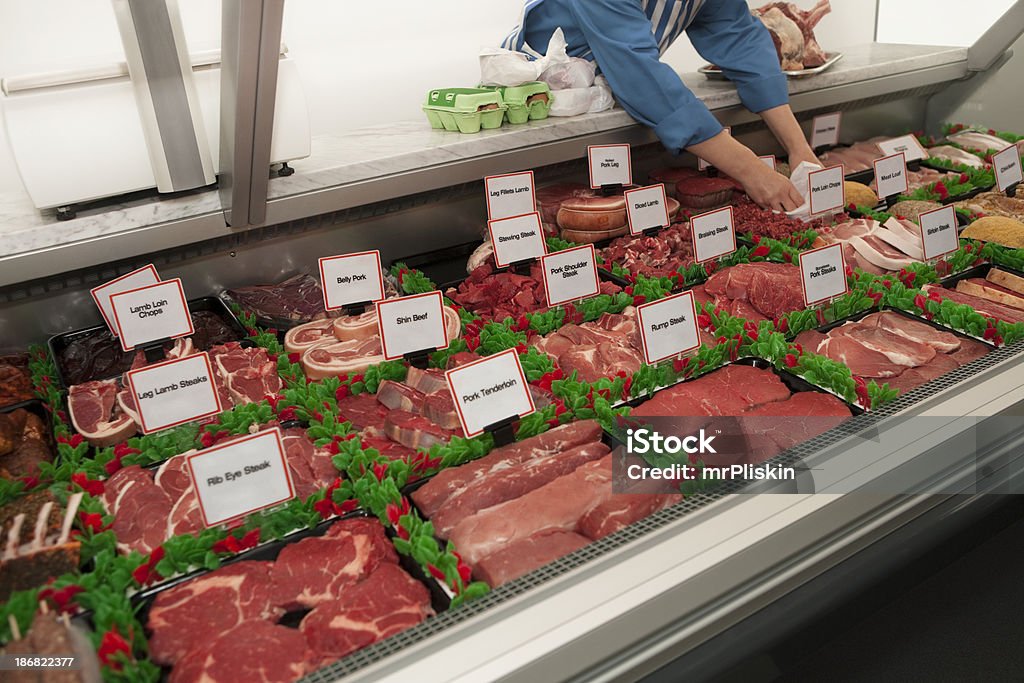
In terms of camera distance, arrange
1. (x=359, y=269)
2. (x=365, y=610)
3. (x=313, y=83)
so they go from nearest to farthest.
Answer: (x=365, y=610), (x=359, y=269), (x=313, y=83)

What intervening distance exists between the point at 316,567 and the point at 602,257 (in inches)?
73.1

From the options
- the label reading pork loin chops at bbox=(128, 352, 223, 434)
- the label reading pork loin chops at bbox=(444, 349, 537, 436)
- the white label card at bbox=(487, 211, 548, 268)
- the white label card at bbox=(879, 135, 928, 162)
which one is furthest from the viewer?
the white label card at bbox=(879, 135, 928, 162)

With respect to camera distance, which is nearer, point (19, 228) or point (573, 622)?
point (573, 622)

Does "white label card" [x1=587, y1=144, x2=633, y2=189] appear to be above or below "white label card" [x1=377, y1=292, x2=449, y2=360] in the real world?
above

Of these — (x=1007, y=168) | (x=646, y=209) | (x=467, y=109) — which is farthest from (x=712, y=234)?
(x=1007, y=168)

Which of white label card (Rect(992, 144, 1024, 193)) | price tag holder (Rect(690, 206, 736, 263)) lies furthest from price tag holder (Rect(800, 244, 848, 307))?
white label card (Rect(992, 144, 1024, 193))

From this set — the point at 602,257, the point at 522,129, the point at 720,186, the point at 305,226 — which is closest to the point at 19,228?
the point at 305,226

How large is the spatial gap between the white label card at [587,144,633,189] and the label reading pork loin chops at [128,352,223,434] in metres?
1.74

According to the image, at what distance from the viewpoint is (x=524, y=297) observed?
8.99 ft

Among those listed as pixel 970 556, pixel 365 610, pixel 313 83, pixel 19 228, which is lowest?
pixel 970 556

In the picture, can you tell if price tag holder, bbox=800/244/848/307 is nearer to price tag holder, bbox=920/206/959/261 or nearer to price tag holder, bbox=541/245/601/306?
price tag holder, bbox=920/206/959/261

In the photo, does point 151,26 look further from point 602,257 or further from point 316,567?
point 602,257

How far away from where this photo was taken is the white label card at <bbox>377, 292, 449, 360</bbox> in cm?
225

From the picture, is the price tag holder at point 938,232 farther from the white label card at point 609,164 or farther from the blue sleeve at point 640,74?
the white label card at point 609,164
